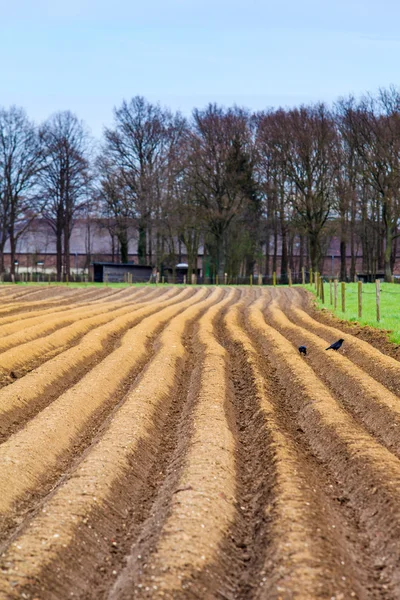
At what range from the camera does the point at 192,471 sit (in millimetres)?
8047

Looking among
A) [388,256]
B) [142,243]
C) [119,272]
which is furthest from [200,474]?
[142,243]

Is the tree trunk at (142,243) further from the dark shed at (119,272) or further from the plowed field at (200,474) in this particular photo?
the plowed field at (200,474)

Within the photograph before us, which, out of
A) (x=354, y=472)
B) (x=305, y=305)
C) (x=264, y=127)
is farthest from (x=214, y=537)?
(x=264, y=127)

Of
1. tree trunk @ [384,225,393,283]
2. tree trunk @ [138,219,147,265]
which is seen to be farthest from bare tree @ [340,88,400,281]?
tree trunk @ [138,219,147,265]

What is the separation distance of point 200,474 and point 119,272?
56.3m

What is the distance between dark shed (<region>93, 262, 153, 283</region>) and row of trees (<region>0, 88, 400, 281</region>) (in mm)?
2765

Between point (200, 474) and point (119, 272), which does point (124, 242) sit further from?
point (200, 474)

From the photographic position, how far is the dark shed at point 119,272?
63.3 metres

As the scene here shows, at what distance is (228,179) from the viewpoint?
60594 millimetres

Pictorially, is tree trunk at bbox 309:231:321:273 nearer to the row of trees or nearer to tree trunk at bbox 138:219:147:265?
the row of trees

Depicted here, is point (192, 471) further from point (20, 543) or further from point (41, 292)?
point (41, 292)

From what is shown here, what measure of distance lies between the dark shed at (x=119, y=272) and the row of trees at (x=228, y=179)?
2.77 m

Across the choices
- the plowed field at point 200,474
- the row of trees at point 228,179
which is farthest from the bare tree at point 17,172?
the plowed field at point 200,474

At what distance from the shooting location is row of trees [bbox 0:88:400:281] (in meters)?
57.5
